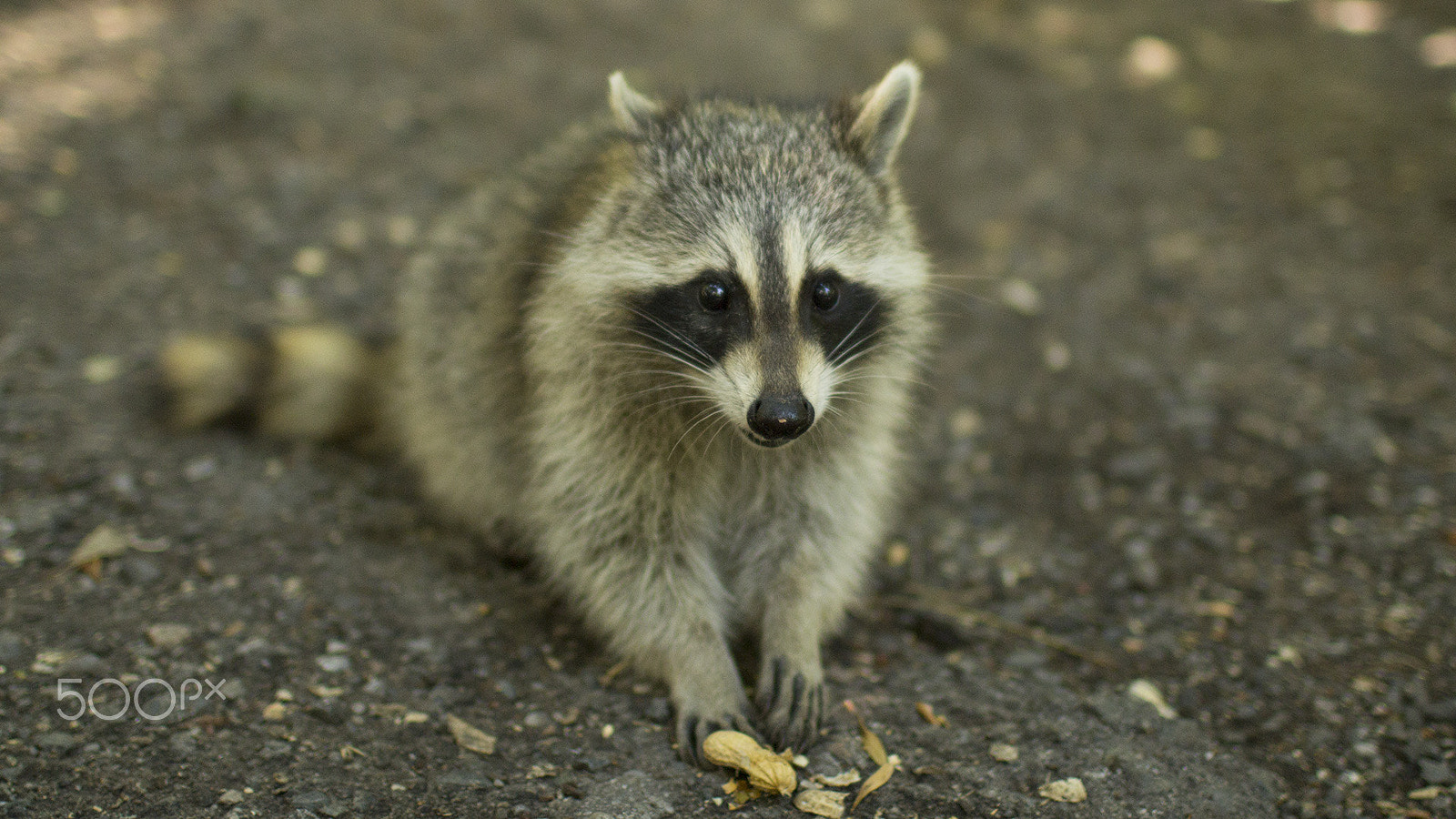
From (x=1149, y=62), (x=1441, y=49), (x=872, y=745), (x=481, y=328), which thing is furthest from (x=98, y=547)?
(x=1441, y=49)

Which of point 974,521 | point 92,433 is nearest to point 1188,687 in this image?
point 974,521

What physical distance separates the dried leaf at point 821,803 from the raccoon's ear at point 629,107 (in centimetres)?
147

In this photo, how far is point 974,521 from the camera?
3287 mm

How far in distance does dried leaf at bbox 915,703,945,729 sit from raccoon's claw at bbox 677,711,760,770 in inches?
14.9

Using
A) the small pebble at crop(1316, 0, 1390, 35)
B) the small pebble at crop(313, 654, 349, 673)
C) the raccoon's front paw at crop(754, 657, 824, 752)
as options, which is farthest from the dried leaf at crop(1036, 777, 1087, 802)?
the small pebble at crop(1316, 0, 1390, 35)

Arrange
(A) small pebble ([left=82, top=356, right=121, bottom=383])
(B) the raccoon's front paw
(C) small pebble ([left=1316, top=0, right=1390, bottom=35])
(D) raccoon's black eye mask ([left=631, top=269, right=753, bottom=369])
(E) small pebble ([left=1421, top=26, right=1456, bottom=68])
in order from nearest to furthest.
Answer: (D) raccoon's black eye mask ([left=631, top=269, right=753, bottom=369]) < (B) the raccoon's front paw < (A) small pebble ([left=82, top=356, right=121, bottom=383]) < (E) small pebble ([left=1421, top=26, right=1456, bottom=68]) < (C) small pebble ([left=1316, top=0, right=1390, bottom=35])

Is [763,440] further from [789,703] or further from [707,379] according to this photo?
[789,703]

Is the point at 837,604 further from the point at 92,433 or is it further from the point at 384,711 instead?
the point at 92,433

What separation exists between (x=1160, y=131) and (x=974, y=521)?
3.07m

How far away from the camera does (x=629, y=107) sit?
8.25 ft

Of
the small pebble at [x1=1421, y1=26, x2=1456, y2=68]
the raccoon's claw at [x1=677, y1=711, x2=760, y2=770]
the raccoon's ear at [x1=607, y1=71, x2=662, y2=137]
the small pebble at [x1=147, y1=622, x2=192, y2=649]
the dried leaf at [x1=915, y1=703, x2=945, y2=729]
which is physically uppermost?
the small pebble at [x1=1421, y1=26, x2=1456, y2=68]

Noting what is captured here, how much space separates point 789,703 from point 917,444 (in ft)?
4.31

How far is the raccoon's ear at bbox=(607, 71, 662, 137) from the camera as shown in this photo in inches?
98.1

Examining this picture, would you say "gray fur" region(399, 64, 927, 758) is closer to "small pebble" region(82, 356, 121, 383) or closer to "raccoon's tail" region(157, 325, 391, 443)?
"raccoon's tail" region(157, 325, 391, 443)
